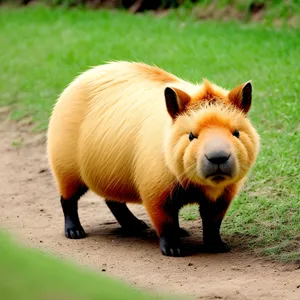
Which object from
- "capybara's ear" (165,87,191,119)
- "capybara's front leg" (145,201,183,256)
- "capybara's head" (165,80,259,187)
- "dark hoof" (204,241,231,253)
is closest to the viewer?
"capybara's head" (165,80,259,187)

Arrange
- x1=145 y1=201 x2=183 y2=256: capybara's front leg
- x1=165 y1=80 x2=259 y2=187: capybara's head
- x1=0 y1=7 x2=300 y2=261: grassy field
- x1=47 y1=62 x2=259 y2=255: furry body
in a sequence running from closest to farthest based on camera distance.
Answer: x1=165 y1=80 x2=259 y2=187: capybara's head → x1=47 y1=62 x2=259 y2=255: furry body → x1=145 y1=201 x2=183 y2=256: capybara's front leg → x1=0 y1=7 x2=300 y2=261: grassy field

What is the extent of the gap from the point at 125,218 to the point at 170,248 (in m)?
1.00

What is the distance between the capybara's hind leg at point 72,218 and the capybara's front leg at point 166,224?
97 centimetres

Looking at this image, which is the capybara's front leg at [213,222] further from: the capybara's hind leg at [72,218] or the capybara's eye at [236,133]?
the capybara's hind leg at [72,218]

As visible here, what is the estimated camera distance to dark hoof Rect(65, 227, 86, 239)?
7.39m

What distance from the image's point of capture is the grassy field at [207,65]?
7.52 metres

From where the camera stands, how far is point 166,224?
659 centimetres

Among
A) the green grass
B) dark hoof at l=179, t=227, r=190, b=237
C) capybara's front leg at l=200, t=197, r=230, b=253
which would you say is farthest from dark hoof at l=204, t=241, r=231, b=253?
the green grass

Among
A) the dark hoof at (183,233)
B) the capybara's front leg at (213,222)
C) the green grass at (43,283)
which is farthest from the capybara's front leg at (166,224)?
the green grass at (43,283)

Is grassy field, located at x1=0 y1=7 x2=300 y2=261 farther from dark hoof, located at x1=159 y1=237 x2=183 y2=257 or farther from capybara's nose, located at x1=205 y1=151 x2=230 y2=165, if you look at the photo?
capybara's nose, located at x1=205 y1=151 x2=230 y2=165

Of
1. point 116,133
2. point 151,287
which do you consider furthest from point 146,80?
point 151,287

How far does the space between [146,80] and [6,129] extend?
16.0 feet

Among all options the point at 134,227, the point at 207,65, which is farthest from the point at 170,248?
the point at 207,65

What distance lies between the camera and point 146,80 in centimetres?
714
